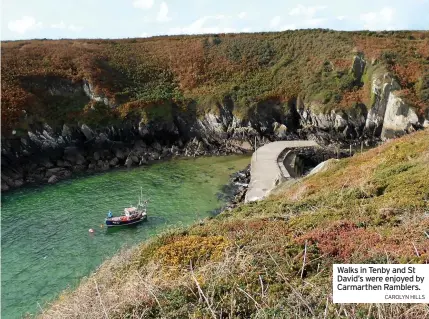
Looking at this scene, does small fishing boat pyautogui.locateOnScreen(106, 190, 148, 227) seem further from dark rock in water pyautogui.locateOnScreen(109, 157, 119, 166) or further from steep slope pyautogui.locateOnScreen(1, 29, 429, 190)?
steep slope pyautogui.locateOnScreen(1, 29, 429, 190)

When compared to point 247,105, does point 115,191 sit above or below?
below

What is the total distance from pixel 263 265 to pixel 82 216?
29.1 metres

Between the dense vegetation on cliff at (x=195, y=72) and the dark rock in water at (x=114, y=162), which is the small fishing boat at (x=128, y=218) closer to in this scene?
the dark rock in water at (x=114, y=162)

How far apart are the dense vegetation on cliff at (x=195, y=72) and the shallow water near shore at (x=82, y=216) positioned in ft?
47.7

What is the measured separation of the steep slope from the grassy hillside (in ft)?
125

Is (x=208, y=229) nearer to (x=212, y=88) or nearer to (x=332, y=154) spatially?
(x=332, y=154)

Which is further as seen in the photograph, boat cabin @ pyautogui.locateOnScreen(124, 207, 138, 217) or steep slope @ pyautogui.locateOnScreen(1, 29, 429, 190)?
steep slope @ pyautogui.locateOnScreen(1, 29, 429, 190)

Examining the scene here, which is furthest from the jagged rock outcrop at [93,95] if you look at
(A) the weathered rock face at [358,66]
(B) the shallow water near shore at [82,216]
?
(A) the weathered rock face at [358,66]

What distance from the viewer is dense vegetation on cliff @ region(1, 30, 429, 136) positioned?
193ft

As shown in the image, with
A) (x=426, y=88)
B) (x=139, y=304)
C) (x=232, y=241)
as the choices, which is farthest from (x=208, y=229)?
(x=426, y=88)

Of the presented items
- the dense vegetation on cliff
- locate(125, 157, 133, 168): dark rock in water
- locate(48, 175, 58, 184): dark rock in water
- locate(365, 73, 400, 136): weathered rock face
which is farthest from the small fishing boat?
locate(365, 73, 400, 136): weathered rock face

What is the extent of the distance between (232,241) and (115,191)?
31.7 m

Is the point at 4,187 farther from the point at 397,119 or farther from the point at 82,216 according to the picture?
the point at 397,119

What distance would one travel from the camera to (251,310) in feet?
33.1
